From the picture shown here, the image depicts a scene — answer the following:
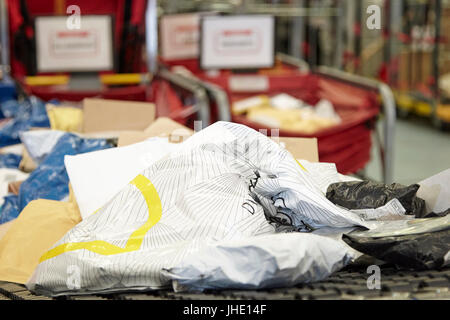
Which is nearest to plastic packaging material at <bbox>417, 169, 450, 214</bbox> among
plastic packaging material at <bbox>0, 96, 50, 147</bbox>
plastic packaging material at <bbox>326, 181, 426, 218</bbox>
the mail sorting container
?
plastic packaging material at <bbox>326, 181, 426, 218</bbox>

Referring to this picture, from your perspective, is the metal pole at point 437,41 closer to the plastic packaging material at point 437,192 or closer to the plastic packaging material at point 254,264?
the plastic packaging material at point 437,192

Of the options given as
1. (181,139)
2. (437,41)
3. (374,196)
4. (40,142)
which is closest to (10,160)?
(40,142)

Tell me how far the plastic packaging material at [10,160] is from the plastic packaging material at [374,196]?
176 cm

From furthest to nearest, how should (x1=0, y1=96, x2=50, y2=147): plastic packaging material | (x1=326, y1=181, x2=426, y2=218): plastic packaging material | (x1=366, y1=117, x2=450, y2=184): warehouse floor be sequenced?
1. (x1=366, y1=117, x2=450, y2=184): warehouse floor
2. (x1=0, y1=96, x2=50, y2=147): plastic packaging material
3. (x1=326, y1=181, x2=426, y2=218): plastic packaging material

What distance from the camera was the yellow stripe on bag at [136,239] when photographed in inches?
54.5

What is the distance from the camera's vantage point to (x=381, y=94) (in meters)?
4.12

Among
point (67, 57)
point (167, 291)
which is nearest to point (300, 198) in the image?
point (167, 291)

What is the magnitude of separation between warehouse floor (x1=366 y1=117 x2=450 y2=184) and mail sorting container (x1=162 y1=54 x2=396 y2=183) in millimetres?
492

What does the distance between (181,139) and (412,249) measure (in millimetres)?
930

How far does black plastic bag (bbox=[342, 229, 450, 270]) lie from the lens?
133cm

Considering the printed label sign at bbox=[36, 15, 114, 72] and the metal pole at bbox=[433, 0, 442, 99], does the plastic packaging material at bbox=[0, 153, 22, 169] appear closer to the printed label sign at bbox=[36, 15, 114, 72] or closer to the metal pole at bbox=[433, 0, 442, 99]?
the printed label sign at bbox=[36, 15, 114, 72]

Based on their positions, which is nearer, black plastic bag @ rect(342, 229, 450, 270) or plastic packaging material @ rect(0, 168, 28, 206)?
black plastic bag @ rect(342, 229, 450, 270)

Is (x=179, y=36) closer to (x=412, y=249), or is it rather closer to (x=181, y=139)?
(x=181, y=139)

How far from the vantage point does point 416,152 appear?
21.8 ft
